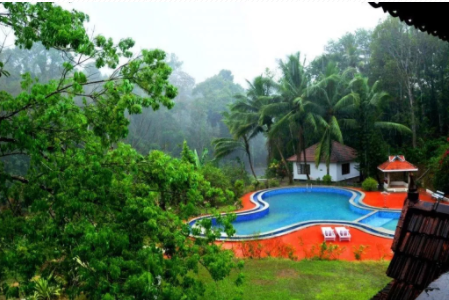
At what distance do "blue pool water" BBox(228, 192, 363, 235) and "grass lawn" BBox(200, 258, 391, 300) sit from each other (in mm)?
3734

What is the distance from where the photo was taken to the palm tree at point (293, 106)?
61.9 feet

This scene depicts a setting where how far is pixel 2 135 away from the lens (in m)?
3.08

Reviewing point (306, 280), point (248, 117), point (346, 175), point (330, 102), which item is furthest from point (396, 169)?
point (306, 280)

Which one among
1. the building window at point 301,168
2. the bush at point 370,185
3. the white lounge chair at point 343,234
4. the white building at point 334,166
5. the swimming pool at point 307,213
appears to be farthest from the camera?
the building window at point 301,168

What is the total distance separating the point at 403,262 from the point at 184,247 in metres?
2.10

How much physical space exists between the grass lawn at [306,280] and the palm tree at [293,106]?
1129 centimetres

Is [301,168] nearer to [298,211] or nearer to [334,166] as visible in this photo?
[334,166]

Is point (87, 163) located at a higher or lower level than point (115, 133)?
lower

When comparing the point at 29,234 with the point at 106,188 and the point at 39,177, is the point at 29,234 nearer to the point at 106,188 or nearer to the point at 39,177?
the point at 39,177

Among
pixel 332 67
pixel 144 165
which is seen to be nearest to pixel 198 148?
pixel 332 67

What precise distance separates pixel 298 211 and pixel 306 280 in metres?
7.92

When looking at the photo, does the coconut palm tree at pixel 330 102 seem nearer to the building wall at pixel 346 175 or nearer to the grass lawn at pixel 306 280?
the building wall at pixel 346 175

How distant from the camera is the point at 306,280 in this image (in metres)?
7.06

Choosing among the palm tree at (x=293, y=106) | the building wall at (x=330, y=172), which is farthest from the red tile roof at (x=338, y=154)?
the palm tree at (x=293, y=106)
